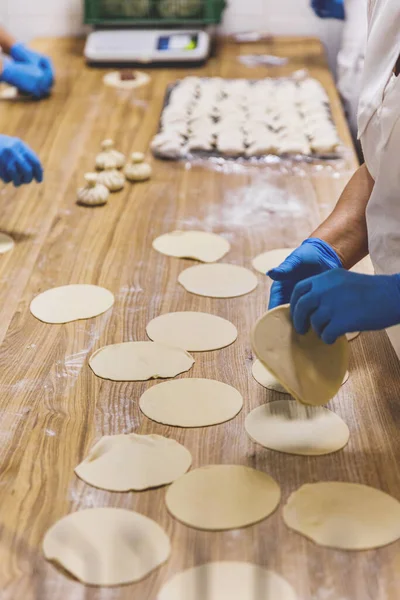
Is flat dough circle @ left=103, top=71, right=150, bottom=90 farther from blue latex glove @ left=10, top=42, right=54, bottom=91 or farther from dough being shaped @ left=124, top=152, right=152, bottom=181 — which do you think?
dough being shaped @ left=124, top=152, right=152, bottom=181

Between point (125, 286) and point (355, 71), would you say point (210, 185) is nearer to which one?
point (125, 286)

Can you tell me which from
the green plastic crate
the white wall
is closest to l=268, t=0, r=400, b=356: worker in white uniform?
the green plastic crate

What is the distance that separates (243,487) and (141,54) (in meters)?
2.75

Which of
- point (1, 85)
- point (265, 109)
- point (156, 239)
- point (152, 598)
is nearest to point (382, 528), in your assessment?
point (152, 598)

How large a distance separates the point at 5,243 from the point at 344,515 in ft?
4.25

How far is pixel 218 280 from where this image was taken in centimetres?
190

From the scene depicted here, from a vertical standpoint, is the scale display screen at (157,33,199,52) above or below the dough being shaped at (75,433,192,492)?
below

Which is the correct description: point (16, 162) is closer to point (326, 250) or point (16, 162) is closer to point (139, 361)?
point (139, 361)

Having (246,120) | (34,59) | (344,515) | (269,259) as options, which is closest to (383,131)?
(269,259)

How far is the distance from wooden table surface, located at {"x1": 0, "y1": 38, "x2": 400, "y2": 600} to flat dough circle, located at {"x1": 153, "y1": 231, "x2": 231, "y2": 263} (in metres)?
0.03

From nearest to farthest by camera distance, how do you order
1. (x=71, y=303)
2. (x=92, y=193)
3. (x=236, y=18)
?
1. (x=71, y=303)
2. (x=92, y=193)
3. (x=236, y=18)

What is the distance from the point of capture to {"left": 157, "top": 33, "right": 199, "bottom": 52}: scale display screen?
140 inches

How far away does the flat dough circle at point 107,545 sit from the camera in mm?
1085

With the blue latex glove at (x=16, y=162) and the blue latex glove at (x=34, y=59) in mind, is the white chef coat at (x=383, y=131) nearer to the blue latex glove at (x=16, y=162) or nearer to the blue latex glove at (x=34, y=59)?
the blue latex glove at (x=16, y=162)
